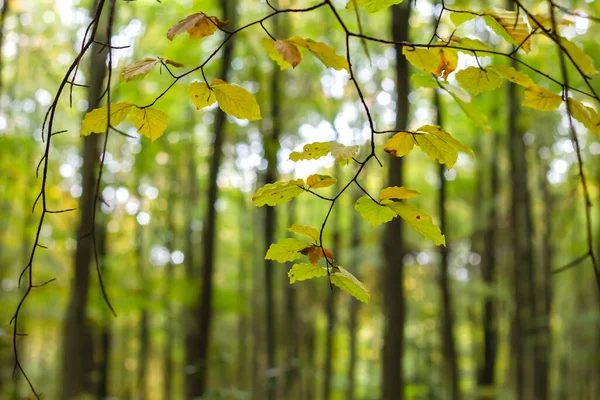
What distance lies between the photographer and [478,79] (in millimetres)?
1086

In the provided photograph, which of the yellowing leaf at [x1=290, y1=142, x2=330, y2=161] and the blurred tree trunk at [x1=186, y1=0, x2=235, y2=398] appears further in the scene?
the blurred tree trunk at [x1=186, y1=0, x2=235, y2=398]

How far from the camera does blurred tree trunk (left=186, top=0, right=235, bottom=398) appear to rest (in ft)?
14.2

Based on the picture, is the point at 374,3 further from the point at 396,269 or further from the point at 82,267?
the point at 82,267

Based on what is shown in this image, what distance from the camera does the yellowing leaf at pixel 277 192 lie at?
0.98 metres

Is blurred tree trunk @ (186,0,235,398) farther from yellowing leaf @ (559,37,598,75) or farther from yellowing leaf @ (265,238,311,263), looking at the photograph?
yellowing leaf @ (559,37,598,75)

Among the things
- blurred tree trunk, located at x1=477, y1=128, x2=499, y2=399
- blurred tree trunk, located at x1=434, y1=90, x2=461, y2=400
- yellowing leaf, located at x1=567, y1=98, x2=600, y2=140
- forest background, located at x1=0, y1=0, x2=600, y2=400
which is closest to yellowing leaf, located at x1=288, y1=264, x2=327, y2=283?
forest background, located at x1=0, y1=0, x2=600, y2=400

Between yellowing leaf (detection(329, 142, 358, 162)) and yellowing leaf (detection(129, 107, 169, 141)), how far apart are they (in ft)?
1.10

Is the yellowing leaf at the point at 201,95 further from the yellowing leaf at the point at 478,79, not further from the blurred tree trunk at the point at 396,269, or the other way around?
the blurred tree trunk at the point at 396,269

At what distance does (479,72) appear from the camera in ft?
3.54

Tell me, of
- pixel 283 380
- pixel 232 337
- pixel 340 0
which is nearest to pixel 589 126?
pixel 340 0

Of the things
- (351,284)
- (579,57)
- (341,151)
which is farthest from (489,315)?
(341,151)

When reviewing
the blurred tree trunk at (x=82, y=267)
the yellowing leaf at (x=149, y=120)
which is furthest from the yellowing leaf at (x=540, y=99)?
the blurred tree trunk at (x=82, y=267)

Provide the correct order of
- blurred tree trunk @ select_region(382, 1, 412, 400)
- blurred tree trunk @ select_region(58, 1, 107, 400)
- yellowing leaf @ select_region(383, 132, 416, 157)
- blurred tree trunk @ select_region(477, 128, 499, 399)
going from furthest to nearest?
blurred tree trunk @ select_region(477, 128, 499, 399) < blurred tree trunk @ select_region(58, 1, 107, 400) < blurred tree trunk @ select_region(382, 1, 412, 400) < yellowing leaf @ select_region(383, 132, 416, 157)

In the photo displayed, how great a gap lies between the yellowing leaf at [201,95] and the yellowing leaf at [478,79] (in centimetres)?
51
